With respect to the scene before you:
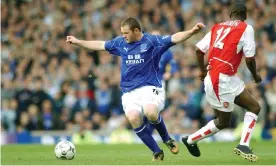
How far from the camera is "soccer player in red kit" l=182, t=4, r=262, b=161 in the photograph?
12.4 meters

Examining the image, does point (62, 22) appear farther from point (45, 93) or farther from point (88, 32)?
point (45, 93)

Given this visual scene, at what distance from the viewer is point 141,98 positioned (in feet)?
41.3

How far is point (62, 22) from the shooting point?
25.3m

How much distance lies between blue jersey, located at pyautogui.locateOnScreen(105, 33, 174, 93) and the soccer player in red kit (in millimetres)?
599

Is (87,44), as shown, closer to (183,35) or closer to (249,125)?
(183,35)

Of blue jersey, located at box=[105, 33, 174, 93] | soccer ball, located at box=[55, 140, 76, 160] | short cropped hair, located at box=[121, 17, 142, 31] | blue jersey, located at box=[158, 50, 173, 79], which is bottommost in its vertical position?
soccer ball, located at box=[55, 140, 76, 160]

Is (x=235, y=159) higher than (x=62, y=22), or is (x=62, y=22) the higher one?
(x=62, y=22)

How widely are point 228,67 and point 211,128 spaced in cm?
102

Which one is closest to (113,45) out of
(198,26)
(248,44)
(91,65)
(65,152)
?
(198,26)

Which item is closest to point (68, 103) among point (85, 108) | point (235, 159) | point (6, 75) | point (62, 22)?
point (85, 108)

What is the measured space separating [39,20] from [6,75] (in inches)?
114

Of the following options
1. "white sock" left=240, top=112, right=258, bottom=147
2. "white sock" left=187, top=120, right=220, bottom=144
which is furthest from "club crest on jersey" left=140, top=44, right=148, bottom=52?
"white sock" left=240, top=112, right=258, bottom=147

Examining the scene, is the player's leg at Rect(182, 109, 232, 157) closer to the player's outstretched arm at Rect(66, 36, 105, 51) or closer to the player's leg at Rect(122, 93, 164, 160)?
the player's leg at Rect(122, 93, 164, 160)

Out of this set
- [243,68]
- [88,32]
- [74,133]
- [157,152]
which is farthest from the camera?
[88,32]
